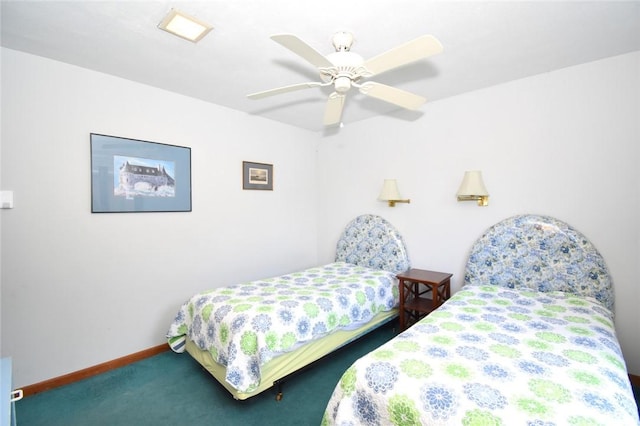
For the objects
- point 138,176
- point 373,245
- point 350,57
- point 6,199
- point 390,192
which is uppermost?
point 350,57

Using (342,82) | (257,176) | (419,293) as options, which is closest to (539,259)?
(419,293)

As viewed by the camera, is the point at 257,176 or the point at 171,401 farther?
the point at 257,176

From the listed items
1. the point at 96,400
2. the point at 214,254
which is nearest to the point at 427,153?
the point at 214,254

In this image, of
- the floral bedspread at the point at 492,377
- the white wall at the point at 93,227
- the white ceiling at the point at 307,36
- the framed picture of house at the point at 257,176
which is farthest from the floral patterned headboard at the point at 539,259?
the white wall at the point at 93,227

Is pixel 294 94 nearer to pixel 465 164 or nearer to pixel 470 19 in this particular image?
pixel 470 19

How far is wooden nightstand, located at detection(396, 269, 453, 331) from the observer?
2.70 meters

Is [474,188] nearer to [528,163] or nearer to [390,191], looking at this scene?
[528,163]

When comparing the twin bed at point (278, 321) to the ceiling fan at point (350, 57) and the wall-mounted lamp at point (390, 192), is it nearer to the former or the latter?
the wall-mounted lamp at point (390, 192)

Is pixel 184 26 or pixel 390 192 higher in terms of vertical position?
pixel 184 26

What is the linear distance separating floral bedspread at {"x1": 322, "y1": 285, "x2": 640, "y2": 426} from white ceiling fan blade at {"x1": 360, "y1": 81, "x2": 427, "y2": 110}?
1541mm

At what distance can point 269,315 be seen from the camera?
1.98m

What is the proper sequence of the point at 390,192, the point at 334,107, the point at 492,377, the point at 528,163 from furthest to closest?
the point at 390,192 → the point at 528,163 → the point at 334,107 → the point at 492,377

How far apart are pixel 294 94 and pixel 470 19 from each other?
161cm

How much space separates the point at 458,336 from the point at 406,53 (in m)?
1.56
